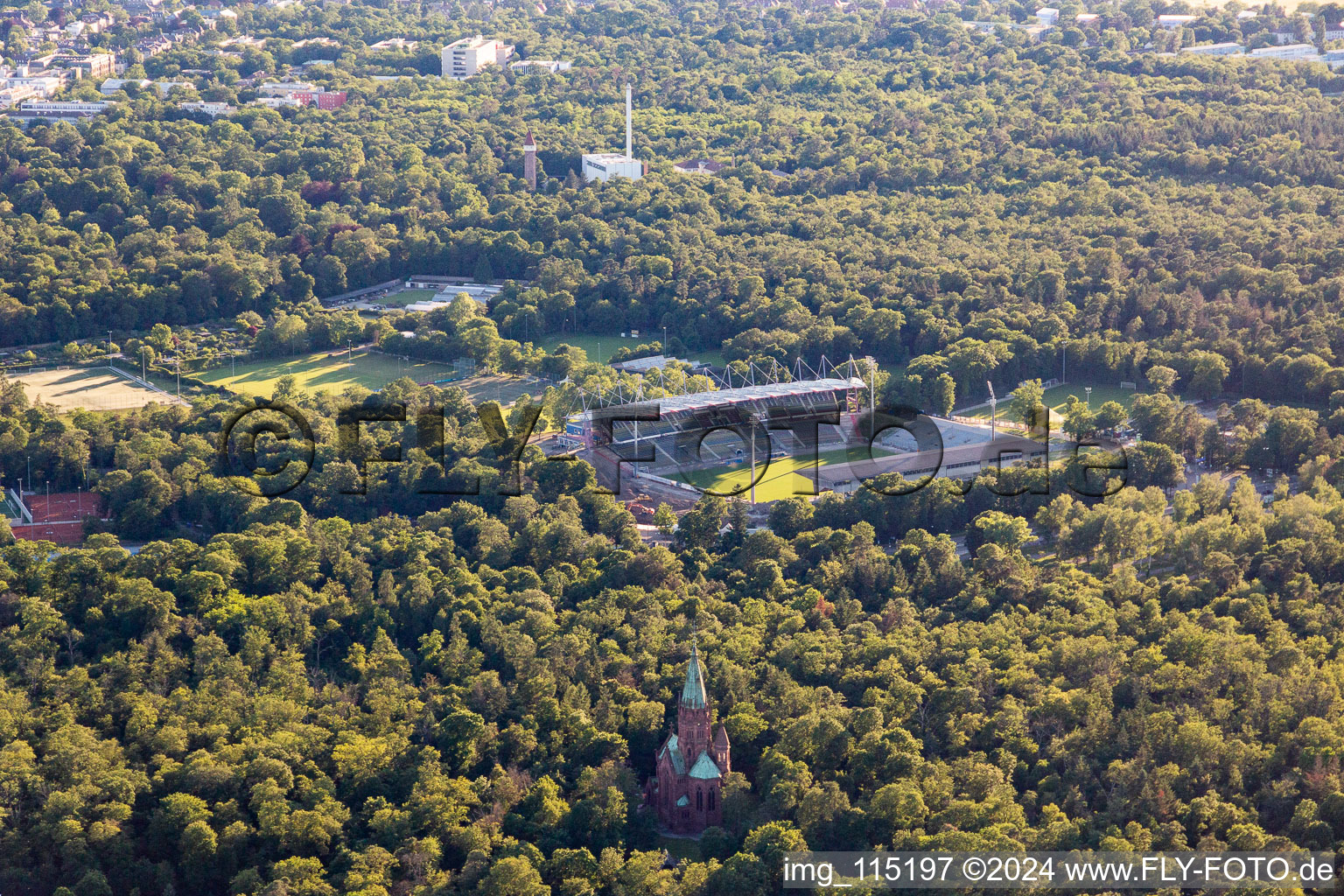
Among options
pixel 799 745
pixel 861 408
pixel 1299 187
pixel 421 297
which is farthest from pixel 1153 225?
pixel 799 745

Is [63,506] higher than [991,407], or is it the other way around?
[991,407]

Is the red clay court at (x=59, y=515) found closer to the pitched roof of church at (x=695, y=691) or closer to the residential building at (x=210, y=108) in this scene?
the pitched roof of church at (x=695, y=691)

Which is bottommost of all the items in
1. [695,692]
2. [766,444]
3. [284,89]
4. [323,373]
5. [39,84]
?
[323,373]

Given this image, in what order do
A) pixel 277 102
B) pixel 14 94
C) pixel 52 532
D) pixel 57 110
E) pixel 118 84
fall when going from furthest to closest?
1. pixel 118 84
2. pixel 14 94
3. pixel 277 102
4. pixel 57 110
5. pixel 52 532

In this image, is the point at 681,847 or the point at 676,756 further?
the point at 676,756

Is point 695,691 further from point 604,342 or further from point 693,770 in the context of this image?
point 604,342

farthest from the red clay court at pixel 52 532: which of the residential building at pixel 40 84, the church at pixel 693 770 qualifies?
the residential building at pixel 40 84

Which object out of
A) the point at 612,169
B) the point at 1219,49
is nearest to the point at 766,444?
the point at 612,169

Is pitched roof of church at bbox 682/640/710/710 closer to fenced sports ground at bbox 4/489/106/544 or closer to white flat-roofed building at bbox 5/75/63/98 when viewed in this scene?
fenced sports ground at bbox 4/489/106/544

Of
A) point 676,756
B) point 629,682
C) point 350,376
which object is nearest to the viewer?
point 676,756
